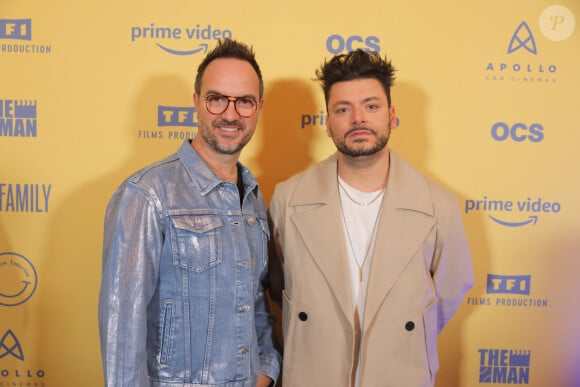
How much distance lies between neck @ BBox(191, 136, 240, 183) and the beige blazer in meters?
0.33

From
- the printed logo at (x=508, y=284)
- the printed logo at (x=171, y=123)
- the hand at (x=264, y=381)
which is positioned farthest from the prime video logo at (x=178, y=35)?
the printed logo at (x=508, y=284)

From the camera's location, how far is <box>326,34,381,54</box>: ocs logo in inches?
92.2

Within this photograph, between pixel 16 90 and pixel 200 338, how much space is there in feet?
5.33

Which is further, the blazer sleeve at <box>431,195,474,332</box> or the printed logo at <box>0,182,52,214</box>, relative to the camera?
the printed logo at <box>0,182,52,214</box>

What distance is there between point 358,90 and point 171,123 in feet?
3.31

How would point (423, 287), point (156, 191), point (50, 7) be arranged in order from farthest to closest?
point (50, 7), point (423, 287), point (156, 191)

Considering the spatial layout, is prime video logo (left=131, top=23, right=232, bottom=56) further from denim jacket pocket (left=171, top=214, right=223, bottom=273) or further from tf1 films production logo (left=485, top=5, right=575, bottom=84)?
tf1 films production logo (left=485, top=5, right=575, bottom=84)

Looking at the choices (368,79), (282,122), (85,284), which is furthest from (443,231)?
(85,284)

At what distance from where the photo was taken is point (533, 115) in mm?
2412

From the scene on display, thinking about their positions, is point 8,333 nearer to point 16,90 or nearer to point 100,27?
point 16,90

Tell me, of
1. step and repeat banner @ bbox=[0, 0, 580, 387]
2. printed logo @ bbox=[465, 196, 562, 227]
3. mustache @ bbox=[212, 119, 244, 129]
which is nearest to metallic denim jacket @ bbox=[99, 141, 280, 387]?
mustache @ bbox=[212, 119, 244, 129]

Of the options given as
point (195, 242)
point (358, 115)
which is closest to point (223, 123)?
point (195, 242)

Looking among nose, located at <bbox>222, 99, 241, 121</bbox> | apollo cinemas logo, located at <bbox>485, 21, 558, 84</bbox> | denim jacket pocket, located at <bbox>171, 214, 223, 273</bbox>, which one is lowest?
denim jacket pocket, located at <bbox>171, 214, 223, 273</bbox>

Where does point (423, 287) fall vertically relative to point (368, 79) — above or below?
below
